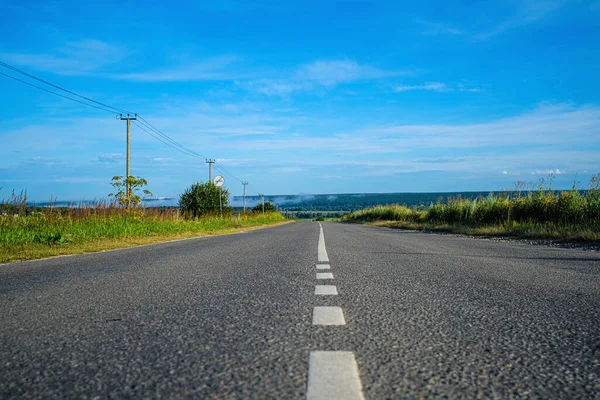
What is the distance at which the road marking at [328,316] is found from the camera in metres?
3.22

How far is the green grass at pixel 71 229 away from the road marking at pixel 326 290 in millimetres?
6349

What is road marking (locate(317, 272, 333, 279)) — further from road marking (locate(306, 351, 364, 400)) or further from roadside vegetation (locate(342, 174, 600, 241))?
roadside vegetation (locate(342, 174, 600, 241))

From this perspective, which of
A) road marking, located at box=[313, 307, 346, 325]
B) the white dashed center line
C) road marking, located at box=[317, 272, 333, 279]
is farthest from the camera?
road marking, located at box=[317, 272, 333, 279]

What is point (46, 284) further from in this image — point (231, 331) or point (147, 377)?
point (147, 377)

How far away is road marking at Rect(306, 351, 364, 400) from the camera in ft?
6.40

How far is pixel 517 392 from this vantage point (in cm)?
200

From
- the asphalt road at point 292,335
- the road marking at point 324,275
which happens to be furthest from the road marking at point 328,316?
the road marking at point 324,275

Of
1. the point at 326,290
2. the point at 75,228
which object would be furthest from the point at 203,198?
the point at 326,290

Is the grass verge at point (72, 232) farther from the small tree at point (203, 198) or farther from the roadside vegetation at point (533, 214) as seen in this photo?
the small tree at point (203, 198)

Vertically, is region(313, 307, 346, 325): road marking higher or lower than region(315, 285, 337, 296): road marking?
higher

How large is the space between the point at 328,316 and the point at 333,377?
1263 mm

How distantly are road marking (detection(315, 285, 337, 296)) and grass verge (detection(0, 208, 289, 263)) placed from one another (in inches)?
249

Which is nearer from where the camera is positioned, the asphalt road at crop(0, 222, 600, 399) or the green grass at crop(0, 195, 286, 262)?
the asphalt road at crop(0, 222, 600, 399)

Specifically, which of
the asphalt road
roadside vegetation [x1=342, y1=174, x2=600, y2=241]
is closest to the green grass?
the asphalt road
